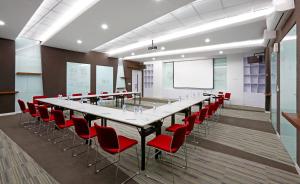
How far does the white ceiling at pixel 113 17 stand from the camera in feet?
11.0

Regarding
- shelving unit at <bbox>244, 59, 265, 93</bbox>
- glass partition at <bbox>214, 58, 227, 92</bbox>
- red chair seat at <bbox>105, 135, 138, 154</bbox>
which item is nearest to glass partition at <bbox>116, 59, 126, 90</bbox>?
glass partition at <bbox>214, 58, 227, 92</bbox>

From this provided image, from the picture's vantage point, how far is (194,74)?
408 inches

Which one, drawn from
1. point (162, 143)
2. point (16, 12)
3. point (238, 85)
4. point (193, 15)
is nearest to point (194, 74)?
point (238, 85)

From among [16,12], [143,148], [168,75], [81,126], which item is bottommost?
[143,148]

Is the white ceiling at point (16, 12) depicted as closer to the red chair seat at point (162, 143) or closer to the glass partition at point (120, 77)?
the red chair seat at point (162, 143)

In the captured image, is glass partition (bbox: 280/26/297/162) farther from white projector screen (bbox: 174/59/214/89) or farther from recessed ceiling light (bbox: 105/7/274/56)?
white projector screen (bbox: 174/59/214/89)

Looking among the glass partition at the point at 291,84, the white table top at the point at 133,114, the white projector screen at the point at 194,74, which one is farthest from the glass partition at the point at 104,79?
the glass partition at the point at 291,84

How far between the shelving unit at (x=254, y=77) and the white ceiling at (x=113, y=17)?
286 inches

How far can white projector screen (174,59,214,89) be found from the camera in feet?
31.9

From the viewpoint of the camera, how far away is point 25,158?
265 centimetres

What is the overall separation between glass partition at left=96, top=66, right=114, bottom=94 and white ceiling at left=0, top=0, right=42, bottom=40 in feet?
15.6

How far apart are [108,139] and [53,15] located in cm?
450

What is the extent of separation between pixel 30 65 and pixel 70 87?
203 cm

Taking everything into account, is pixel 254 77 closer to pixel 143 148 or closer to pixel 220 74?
pixel 220 74
